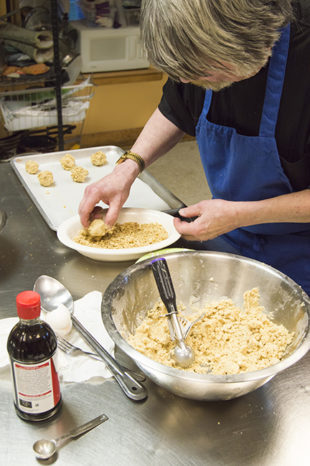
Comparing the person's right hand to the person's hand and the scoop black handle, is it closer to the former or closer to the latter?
the person's hand

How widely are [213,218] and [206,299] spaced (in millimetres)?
208

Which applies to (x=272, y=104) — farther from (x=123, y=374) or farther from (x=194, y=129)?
(x=123, y=374)

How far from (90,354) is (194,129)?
0.82 metres

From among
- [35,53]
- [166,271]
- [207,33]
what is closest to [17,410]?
[166,271]

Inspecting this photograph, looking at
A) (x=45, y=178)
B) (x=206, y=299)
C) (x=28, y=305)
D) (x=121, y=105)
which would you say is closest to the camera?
(x=28, y=305)

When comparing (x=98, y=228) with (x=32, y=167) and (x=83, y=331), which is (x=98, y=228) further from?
(x=32, y=167)

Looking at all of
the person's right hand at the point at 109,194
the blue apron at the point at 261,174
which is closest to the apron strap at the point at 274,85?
the blue apron at the point at 261,174

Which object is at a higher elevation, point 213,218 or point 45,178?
point 213,218

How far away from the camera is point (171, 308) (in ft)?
3.14

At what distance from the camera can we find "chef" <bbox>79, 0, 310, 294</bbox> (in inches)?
35.2

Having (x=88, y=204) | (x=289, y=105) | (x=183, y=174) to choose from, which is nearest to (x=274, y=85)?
(x=289, y=105)

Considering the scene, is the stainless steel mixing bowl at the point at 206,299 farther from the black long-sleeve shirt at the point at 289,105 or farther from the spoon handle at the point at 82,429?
the black long-sleeve shirt at the point at 289,105

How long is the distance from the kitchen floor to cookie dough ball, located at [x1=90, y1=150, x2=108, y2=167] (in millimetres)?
1496

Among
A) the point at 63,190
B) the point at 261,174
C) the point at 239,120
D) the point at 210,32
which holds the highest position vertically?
the point at 210,32
